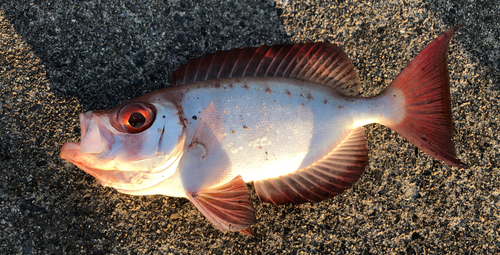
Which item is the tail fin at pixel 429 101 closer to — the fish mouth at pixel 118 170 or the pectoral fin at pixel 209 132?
the pectoral fin at pixel 209 132

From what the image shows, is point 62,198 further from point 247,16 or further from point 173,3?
point 247,16

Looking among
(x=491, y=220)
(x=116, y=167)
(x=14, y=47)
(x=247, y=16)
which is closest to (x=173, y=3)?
(x=247, y=16)

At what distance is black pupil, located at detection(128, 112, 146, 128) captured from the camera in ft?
4.38

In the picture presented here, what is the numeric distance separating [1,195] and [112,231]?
2.41 feet

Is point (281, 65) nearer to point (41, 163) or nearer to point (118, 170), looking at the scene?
point (118, 170)

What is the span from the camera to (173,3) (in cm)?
191

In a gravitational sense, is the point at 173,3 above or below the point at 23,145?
above

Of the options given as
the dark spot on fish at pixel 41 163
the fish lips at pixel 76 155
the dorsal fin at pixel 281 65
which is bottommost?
the fish lips at pixel 76 155

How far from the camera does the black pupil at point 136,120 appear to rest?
1.34 meters

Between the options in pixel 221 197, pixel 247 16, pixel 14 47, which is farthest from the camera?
pixel 247 16

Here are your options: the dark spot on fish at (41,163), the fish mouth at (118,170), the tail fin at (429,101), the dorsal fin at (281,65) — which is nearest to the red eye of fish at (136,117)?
the fish mouth at (118,170)

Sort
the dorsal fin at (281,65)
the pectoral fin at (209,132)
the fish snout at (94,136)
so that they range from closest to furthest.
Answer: the fish snout at (94,136) < the pectoral fin at (209,132) < the dorsal fin at (281,65)

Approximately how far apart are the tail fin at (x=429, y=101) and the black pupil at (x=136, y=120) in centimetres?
143

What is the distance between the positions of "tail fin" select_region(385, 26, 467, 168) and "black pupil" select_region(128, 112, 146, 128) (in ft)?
4.69
